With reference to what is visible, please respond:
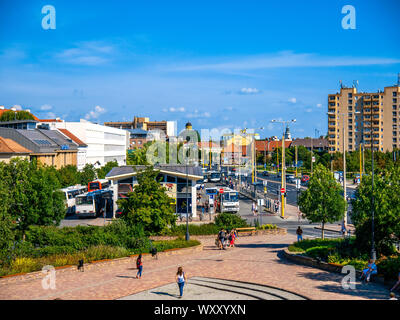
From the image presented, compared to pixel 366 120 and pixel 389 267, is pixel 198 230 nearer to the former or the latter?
pixel 389 267

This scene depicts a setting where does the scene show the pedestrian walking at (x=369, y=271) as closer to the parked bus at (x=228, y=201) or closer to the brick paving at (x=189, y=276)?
the brick paving at (x=189, y=276)

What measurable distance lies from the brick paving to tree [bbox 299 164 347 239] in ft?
12.6

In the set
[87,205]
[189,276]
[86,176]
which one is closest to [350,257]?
[189,276]

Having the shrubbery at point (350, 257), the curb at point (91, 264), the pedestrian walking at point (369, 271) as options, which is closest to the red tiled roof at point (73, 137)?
the curb at point (91, 264)

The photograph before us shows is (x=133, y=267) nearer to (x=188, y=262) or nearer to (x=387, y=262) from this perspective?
(x=188, y=262)

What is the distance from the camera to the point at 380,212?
858 inches

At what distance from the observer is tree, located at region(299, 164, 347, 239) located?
29.1 m

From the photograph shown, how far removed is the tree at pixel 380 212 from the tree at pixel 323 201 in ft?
17.9

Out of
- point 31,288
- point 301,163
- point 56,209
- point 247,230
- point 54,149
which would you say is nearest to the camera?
point 31,288

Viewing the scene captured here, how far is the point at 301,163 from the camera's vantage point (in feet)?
409

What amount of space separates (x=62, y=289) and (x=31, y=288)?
1382mm

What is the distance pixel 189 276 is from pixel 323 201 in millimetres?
12205

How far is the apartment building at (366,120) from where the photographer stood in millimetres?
A: 124562


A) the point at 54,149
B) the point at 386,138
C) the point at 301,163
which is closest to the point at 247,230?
the point at 54,149
